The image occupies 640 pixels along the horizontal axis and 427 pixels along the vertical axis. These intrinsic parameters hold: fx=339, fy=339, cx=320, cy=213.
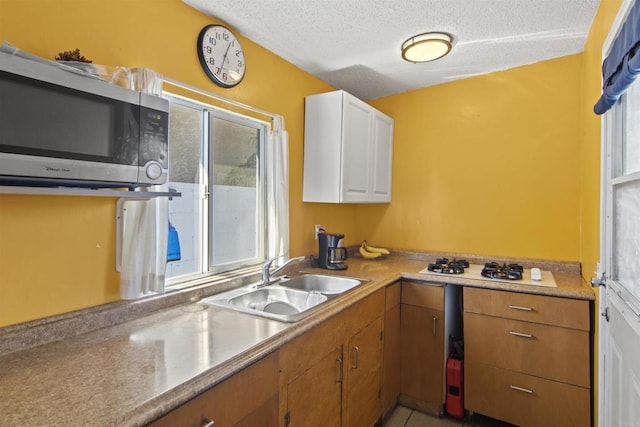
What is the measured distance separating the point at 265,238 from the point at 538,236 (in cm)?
192

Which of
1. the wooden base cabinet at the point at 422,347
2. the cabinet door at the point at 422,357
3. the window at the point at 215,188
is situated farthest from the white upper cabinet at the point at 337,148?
the cabinet door at the point at 422,357

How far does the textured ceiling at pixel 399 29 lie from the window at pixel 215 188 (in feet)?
1.67

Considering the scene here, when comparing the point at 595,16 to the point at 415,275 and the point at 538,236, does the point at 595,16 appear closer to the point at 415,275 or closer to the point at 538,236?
the point at 538,236

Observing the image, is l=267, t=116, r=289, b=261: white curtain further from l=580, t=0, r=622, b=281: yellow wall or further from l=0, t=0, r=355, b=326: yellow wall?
l=580, t=0, r=622, b=281: yellow wall

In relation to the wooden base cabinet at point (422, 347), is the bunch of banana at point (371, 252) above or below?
above

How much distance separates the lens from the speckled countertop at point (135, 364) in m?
0.77

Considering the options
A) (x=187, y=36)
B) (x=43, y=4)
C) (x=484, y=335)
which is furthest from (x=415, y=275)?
(x=43, y=4)

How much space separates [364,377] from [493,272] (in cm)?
104

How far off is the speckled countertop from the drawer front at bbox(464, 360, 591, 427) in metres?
1.18

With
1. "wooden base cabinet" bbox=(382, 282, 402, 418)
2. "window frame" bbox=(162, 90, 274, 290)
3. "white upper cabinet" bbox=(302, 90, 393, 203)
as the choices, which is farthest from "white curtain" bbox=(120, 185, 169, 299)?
"wooden base cabinet" bbox=(382, 282, 402, 418)

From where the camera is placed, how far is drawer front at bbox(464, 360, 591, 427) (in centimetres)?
180

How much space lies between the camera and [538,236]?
7.92ft

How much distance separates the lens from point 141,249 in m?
1.35

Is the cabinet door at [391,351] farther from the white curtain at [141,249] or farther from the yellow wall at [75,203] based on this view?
the yellow wall at [75,203]
